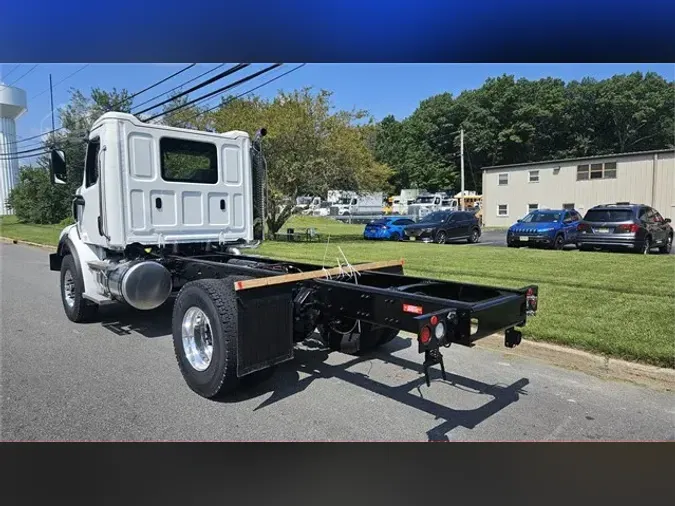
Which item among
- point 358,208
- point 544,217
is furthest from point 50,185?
point 544,217

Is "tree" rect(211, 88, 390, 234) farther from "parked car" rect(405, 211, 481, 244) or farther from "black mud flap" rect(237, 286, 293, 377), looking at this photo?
"black mud flap" rect(237, 286, 293, 377)

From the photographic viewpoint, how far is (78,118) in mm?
29766

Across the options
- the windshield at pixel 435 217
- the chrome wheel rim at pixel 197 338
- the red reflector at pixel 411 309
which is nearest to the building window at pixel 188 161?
the chrome wheel rim at pixel 197 338

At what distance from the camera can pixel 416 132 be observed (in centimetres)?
6344

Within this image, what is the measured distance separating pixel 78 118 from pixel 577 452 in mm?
32278

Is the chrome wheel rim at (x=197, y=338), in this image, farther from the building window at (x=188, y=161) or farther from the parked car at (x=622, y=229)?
the parked car at (x=622, y=229)

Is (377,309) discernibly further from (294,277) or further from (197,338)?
(197,338)

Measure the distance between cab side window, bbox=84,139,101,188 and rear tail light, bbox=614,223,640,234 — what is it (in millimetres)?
14084

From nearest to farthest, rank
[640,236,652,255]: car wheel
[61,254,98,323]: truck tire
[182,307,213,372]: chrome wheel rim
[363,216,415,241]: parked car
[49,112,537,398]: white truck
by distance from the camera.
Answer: [49,112,537,398]: white truck < [182,307,213,372]: chrome wheel rim < [61,254,98,323]: truck tire < [640,236,652,255]: car wheel < [363,216,415,241]: parked car

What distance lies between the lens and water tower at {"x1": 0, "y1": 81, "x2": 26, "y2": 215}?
959 inches

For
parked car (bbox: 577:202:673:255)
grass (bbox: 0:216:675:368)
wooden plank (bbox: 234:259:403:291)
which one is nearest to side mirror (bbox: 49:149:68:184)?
wooden plank (bbox: 234:259:403:291)

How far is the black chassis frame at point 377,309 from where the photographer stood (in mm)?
3533
